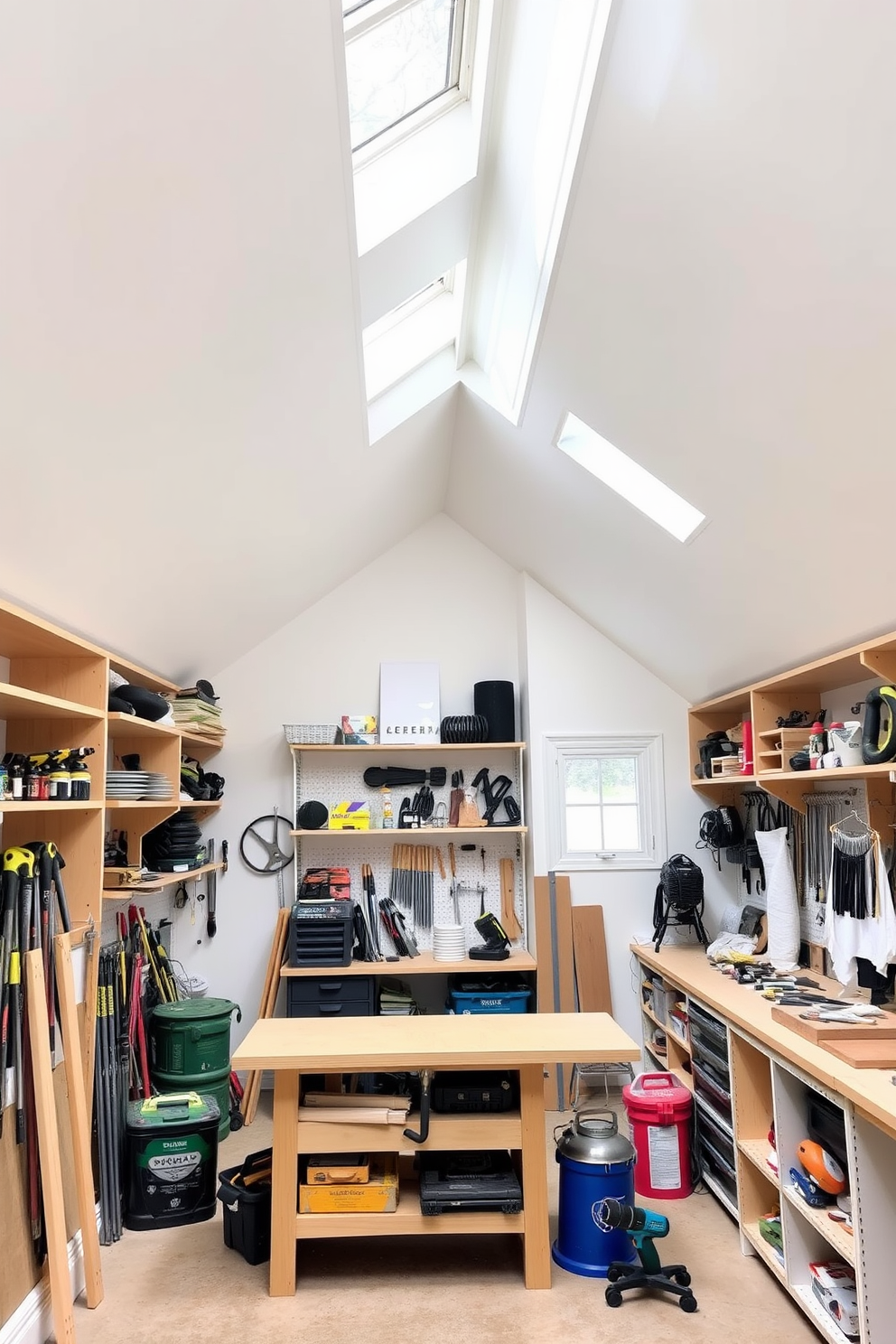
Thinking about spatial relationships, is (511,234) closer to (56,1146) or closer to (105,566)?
(105,566)

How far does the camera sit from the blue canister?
3.52 meters

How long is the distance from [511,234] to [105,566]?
1956 millimetres

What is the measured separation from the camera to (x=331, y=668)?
19.8ft

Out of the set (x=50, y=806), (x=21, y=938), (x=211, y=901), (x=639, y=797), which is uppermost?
(x=50, y=806)

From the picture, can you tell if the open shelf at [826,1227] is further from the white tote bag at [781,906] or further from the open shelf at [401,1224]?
the white tote bag at [781,906]

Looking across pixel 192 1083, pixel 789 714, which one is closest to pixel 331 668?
pixel 192 1083

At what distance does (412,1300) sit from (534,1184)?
0.57 metres

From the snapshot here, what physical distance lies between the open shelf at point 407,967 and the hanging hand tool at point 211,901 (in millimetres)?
721

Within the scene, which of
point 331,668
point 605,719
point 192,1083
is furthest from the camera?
point 331,668

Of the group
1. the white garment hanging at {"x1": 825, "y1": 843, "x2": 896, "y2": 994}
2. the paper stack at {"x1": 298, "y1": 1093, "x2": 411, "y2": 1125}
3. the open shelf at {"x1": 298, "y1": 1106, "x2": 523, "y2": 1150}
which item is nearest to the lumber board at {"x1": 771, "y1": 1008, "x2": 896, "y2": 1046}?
the white garment hanging at {"x1": 825, "y1": 843, "x2": 896, "y2": 994}

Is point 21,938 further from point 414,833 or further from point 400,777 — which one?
point 400,777

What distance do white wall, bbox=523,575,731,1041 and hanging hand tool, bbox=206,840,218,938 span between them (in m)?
1.98

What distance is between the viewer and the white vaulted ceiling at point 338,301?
76.7 inches

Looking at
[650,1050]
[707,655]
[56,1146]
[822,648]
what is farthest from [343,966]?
[822,648]
